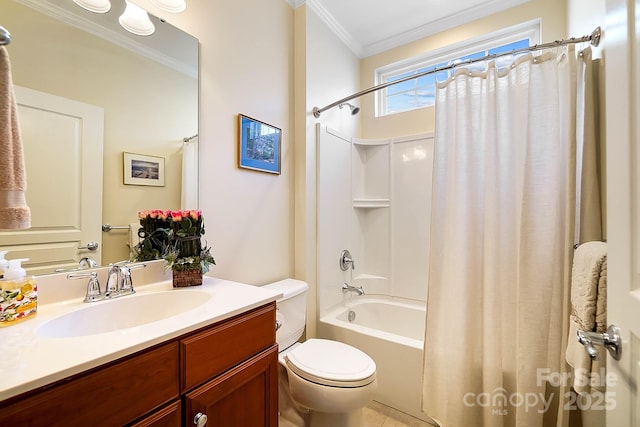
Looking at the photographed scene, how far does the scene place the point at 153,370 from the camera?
68 centimetres

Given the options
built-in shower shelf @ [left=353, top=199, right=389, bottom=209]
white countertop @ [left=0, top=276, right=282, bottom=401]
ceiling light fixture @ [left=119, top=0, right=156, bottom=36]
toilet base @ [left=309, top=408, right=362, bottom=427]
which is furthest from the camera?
built-in shower shelf @ [left=353, top=199, right=389, bottom=209]

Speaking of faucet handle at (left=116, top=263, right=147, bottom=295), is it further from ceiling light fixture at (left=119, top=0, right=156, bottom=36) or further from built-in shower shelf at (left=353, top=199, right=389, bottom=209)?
built-in shower shelf at (left=353, top=199, right=389, bottom=209)

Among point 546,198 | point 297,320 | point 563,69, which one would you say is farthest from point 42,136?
point 563,69

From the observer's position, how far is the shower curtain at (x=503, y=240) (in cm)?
124

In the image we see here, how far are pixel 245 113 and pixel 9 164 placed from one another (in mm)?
1076

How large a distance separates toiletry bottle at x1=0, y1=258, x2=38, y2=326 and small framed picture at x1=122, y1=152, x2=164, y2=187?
0.47m

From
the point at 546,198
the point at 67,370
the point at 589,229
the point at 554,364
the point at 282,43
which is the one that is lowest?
the point at 554,364

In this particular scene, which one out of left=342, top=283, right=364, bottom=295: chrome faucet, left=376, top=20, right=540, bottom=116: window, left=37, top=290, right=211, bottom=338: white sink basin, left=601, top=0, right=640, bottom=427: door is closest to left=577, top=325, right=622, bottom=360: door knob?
left=601, top=0, right=640, bottom=427: door

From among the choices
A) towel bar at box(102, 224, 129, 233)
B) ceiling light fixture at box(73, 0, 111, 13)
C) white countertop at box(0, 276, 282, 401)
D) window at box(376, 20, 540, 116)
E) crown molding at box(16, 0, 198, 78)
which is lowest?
white countertop at box(0, 276, 282, 401)

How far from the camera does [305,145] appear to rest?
191cm

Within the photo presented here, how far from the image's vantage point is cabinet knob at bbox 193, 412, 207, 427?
761 mm

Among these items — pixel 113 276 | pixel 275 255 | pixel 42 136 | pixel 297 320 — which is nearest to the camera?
pixel 42 136

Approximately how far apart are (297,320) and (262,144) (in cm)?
109

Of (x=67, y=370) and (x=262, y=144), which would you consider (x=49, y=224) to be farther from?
(x=262, y=144)
